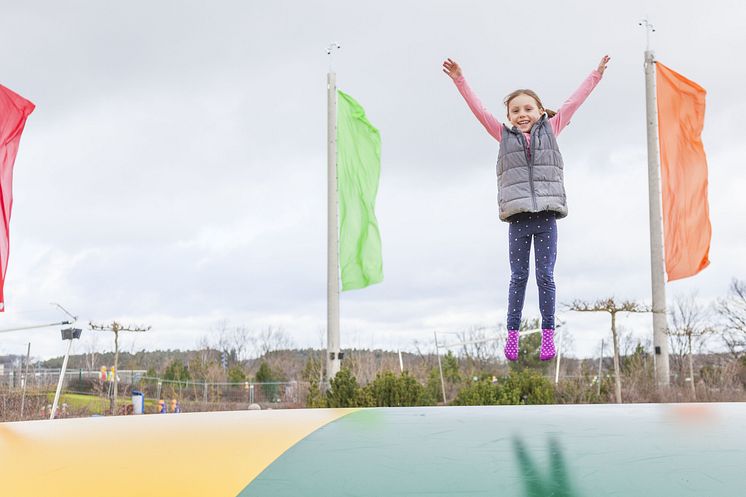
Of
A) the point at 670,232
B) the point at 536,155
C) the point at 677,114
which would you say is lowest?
the point at 536,155

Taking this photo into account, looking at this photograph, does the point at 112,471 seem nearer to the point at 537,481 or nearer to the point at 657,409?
the point at 537,481

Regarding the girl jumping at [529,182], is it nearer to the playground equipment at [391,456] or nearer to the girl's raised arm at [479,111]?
the girl's raised arm at [479,111]

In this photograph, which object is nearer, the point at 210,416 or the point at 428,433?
the point at 428,433

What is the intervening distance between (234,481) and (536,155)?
2.61 meters

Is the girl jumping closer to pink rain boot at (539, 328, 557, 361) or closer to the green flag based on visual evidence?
pink rain boot at (539, 328, 557, 361)

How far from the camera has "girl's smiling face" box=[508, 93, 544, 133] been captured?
4.28 m

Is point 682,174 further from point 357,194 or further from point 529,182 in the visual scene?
point 529,182

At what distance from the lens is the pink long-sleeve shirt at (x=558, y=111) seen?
14.6 feet

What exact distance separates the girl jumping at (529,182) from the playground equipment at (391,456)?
89cm

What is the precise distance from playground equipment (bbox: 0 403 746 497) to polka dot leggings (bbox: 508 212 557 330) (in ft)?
2.84

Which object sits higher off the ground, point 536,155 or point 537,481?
point 536,155

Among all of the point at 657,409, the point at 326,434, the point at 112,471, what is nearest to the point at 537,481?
the point at 326,434

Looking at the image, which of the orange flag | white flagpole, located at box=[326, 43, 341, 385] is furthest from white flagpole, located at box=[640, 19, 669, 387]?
white flagpole, located at box=[326, 43, 341, 385]

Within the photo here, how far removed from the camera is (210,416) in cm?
402
